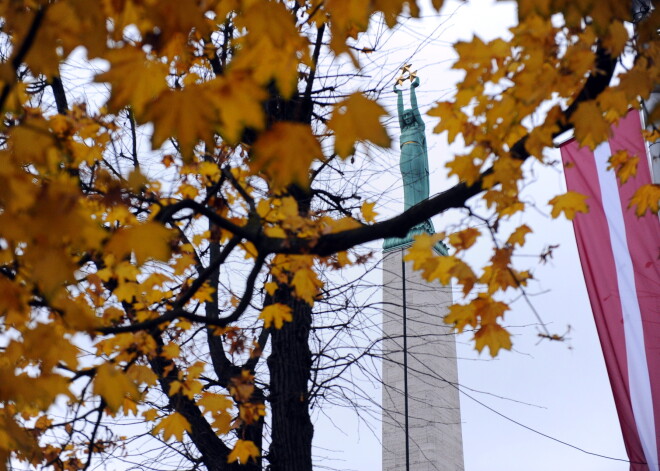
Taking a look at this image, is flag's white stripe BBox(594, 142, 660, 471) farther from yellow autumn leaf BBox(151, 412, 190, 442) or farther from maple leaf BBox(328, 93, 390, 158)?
maple leaf BBox(328, 93, 390, 158)

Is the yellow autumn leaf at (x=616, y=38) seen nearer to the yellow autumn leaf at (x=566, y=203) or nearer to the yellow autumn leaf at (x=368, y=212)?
the yellow autumn leaf at (x=566, y=203)

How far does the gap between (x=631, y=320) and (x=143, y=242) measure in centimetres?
479

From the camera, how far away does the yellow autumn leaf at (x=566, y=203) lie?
13.3 feet

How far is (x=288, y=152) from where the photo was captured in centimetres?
189

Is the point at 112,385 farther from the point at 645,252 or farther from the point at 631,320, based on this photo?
the point at 645,252

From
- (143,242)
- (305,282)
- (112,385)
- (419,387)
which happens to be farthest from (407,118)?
(419,387)

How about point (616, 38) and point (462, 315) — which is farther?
point (462, 315)

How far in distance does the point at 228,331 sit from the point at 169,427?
1021 millimetres

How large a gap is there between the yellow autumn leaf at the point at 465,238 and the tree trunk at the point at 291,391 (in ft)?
5.45

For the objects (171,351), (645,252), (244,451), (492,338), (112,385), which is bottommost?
(112,385)

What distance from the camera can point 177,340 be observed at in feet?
17.5

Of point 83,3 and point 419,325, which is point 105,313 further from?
point 419,325

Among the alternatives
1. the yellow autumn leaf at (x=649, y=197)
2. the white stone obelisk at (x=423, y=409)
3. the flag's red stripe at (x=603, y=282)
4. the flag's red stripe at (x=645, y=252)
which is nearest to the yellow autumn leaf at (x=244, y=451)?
the yellow autumn leaf at (x=649, y=197)

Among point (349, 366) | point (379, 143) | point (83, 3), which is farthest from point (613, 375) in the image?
point (83, 3)
